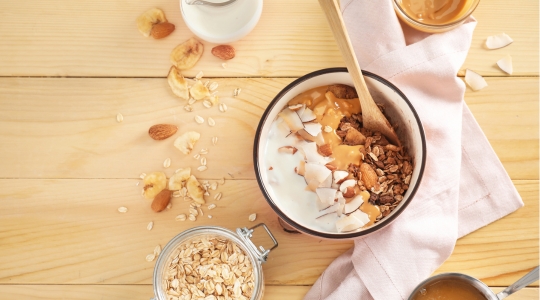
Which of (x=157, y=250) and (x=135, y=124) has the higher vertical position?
(x=135, y=124)

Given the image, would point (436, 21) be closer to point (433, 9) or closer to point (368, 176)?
point (433, 9)

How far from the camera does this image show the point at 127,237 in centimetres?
106

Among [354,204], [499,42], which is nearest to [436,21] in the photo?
[499,42]

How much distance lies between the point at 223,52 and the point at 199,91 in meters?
0.10

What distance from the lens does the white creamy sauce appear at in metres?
0.92

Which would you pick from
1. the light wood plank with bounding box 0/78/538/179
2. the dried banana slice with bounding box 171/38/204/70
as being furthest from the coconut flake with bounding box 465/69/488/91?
the dried banana slice with bounding box 171/38/204/70

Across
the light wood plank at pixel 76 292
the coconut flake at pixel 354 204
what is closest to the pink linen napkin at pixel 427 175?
the coconut flake at pixel 354 204

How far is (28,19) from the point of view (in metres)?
1.12

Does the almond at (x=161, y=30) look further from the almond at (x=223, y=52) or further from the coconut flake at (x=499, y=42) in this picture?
the coconut flake at (x=499, y=42)

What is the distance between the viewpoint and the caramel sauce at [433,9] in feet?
3.40

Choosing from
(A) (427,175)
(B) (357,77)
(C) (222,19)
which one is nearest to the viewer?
(B) (357,77)

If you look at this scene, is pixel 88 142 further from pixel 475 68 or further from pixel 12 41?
pixel 475 68

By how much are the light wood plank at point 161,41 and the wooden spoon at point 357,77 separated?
19 cm

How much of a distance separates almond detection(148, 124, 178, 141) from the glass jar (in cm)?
21
